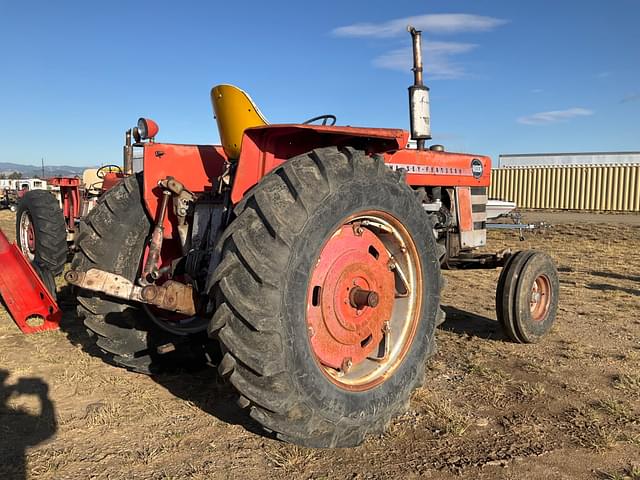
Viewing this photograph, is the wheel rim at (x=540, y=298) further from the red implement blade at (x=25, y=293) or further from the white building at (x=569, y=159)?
the white building at (x=569, y=159)

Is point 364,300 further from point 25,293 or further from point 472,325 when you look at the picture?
point 25,293

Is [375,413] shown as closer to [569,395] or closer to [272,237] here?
[272,237]

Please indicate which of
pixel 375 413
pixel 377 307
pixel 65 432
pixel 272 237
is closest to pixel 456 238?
pixel 377 307

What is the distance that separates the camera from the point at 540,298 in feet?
15.5

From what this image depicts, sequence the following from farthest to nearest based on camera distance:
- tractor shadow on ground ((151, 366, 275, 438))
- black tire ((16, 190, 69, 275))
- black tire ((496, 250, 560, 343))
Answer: black tire ((16, 190, 69, 275)) < black tire ((496, 250, 560, 343)) < tractor shadow on ground ((151, 366, 275, 438))

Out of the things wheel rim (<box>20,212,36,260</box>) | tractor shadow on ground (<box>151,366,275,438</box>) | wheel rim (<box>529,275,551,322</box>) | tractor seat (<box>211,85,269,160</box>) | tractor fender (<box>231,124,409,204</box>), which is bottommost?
tractor shadow on ground (<box>151,366,275,438</box>)

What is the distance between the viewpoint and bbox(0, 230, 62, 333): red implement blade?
4.83 m

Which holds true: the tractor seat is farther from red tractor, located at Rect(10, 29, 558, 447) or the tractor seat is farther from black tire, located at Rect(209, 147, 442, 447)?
black tire, located at Rect(209, 147, 442, 447)

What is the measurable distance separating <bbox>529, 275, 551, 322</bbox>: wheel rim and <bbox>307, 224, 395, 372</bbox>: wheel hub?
221 centimetres

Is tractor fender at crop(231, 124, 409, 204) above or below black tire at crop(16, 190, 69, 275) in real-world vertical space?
above

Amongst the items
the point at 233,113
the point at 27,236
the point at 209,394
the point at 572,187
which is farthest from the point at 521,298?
the point at 572,187

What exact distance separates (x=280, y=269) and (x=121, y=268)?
1448 millimetres

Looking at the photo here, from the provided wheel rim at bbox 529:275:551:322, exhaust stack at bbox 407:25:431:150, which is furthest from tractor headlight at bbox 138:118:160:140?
wheel rim at bbox 529:275:551:322

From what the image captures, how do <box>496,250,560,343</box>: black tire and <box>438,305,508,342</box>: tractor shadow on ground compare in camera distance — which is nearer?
<box>496,250,560,343</box>: black tire
